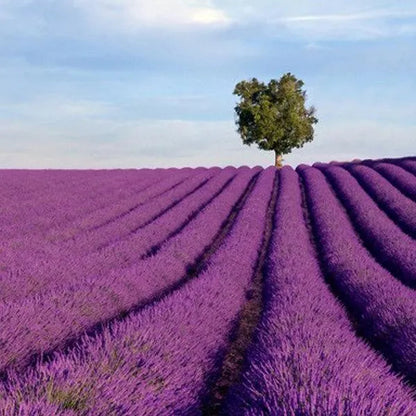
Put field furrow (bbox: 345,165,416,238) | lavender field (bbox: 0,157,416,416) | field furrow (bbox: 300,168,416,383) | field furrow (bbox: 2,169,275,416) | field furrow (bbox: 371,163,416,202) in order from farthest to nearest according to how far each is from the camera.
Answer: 1. field furrow (bbox: 371,163,416,202)
2. field furrow (bbox: 345,165,416,238)
3. field furrow (bbox: 300,168,416,383)
4. lavender field (bbox: 0,157,416,416)
5. field furrow (bbox: 2,169,275,416)

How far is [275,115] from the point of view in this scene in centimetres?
4900

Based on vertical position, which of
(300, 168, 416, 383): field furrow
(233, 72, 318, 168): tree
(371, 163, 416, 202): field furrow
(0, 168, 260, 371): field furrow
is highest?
(233, 72, 318, 168): tree

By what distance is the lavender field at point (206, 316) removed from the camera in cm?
355

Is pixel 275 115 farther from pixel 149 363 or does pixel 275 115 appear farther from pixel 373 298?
pixel 149 363

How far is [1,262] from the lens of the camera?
28.9 ft

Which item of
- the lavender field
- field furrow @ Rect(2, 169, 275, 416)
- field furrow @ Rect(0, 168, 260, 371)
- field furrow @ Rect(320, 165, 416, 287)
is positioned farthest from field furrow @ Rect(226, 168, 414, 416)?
field furrow @ Rect(320, 165, 416, 287)

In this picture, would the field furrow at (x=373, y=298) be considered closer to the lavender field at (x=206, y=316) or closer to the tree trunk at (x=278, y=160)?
the lavender field at (x=206, y=316)

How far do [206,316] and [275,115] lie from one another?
43.7 metres

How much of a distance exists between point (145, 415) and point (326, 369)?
1125mm

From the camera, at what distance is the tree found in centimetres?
4856

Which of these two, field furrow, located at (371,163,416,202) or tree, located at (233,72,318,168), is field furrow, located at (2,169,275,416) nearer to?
field furrow, located at (371,163,416,202)

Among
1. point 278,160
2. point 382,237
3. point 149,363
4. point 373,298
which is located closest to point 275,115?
point 278,160

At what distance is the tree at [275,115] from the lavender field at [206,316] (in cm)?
3089

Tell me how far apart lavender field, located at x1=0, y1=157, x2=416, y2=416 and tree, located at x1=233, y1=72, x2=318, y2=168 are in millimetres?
30886
